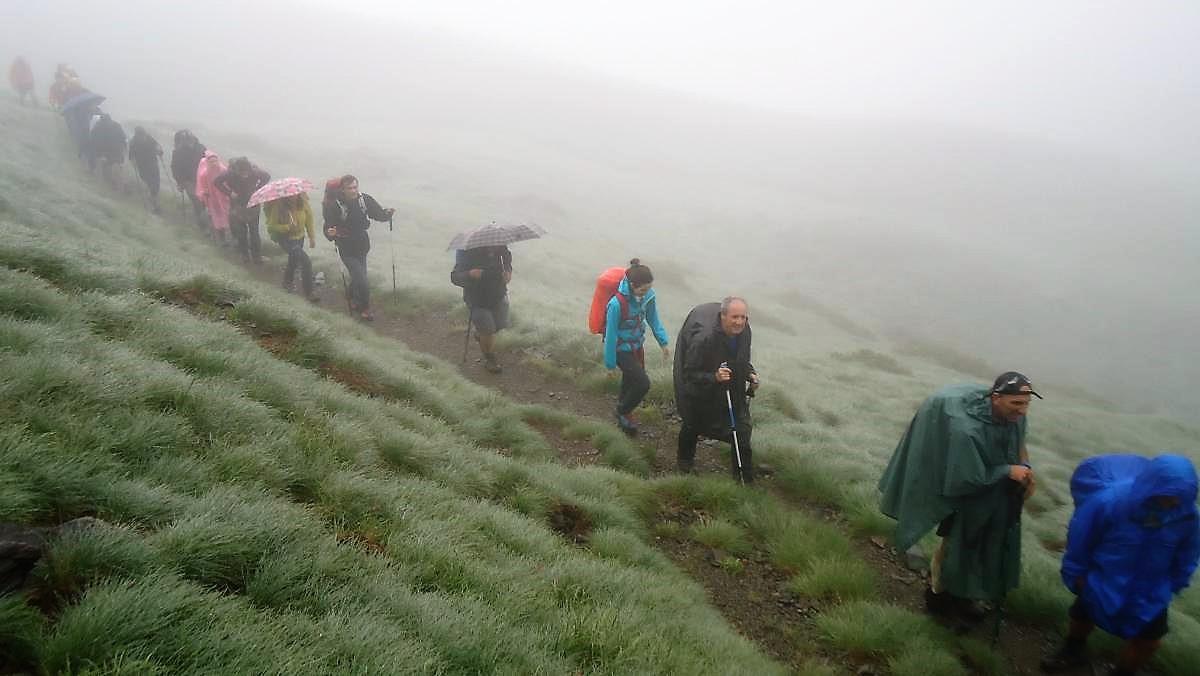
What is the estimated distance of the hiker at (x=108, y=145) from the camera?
22.0 m

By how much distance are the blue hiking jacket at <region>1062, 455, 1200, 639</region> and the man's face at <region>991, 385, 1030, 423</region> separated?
1.10 metres

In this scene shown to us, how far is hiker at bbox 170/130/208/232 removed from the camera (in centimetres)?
2017

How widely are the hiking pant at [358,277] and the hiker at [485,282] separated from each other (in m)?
3.37

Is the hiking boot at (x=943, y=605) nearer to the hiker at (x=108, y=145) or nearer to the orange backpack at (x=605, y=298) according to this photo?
the orange backpack at (x=605, y=298)

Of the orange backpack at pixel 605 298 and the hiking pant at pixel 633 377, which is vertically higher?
the orange backpack at pixel 605 298

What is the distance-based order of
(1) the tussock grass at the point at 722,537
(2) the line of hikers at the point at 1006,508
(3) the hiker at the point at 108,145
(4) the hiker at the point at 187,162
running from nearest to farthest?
1. (2) the line of hikers at the point at 1006,508
2. (1) the tussock grass at the point at 722,537
3. (4) the hiker at the point at 187,162
4. (3) the hiker at the point at 108,145

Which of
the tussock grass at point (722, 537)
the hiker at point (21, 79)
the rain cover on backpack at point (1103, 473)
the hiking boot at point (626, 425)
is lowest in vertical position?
the tussock grass at point (722, 537)

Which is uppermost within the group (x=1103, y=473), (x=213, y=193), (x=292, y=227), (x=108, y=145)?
(x=108, y=145)

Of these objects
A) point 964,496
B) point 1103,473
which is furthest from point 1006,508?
point 1103,473

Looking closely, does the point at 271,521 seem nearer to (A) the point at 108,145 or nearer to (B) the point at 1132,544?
(B) the point at 1132,544

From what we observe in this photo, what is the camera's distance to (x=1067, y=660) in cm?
664

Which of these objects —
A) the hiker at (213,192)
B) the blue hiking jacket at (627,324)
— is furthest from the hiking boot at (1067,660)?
the hiker at (213,192)

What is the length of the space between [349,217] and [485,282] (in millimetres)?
4024

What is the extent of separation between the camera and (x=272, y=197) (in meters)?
14.0
